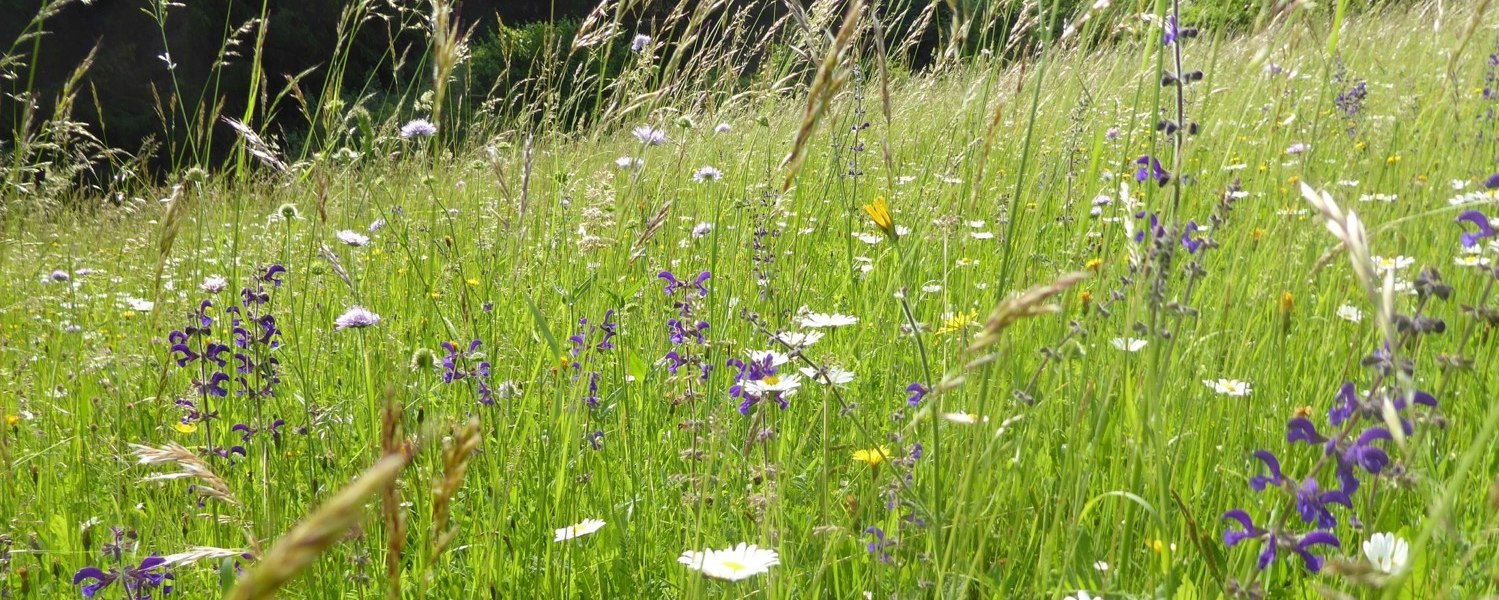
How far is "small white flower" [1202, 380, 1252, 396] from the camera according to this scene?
1284 millimetres

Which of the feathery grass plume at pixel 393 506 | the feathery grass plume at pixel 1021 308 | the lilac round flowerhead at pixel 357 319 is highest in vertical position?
the feathery grass plume at pixel 1021 308

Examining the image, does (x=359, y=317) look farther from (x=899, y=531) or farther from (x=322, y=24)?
(x=322, y=24)

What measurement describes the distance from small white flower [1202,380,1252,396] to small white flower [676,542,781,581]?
0.71 meters

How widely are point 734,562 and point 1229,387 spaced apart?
832mm

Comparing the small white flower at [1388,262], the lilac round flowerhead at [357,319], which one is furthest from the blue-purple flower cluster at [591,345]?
the small white flower at [1388,262]

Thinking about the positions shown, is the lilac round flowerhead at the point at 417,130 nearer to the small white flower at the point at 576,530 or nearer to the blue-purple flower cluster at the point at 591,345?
the blue-purple flower cluster at the point at 591,345

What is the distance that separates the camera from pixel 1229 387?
136cm

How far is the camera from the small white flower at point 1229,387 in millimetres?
1284

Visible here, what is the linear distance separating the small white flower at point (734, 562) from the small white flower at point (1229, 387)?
71 centimetres

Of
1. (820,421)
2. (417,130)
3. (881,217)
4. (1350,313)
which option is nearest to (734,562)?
(881,217)

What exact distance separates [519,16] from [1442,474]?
1550cm

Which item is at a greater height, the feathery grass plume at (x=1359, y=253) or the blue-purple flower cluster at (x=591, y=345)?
the feathery grass plume at (x=1359, y=253)

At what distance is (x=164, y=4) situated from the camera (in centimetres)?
167

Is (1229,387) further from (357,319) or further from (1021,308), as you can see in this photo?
(357,319)
